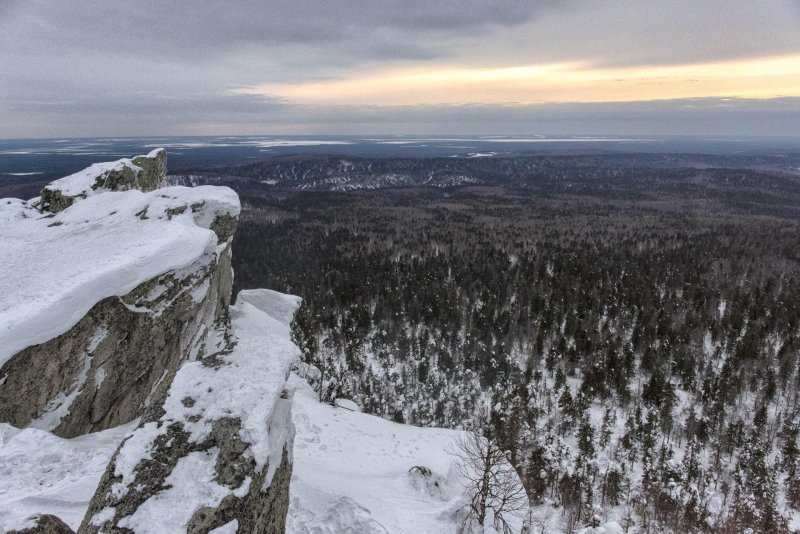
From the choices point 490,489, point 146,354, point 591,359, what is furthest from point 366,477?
point 591,359

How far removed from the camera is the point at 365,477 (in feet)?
72.9

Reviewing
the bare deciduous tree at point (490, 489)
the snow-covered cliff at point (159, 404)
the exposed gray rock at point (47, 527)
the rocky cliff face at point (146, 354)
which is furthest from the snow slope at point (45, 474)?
the bare deciduous tree at point (490, 489)

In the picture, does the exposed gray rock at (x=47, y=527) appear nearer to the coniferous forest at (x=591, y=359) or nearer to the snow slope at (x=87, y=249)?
the snow slope at (x=87, y=249)

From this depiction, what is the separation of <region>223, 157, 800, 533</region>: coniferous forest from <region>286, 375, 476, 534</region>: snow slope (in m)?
6.72

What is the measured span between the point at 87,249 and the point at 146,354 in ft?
17.6

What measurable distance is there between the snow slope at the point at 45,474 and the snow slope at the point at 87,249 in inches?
116

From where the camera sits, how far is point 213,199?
24.6 m

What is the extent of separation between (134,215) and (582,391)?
Result: 62.5m

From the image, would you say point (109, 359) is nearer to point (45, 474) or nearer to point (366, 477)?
point (45, 474)

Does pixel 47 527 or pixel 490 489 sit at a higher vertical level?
pixel 47 527

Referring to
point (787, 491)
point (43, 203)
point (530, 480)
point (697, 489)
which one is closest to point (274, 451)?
point (43, 203)

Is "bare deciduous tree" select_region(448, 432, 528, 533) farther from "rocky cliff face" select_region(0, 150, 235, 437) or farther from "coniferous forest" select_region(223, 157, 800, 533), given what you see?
"rocky cliff face" select_region(0, 150, 235, 437)

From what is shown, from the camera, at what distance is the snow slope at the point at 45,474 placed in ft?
36.1

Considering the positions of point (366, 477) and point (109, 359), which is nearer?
point (109, 359)
